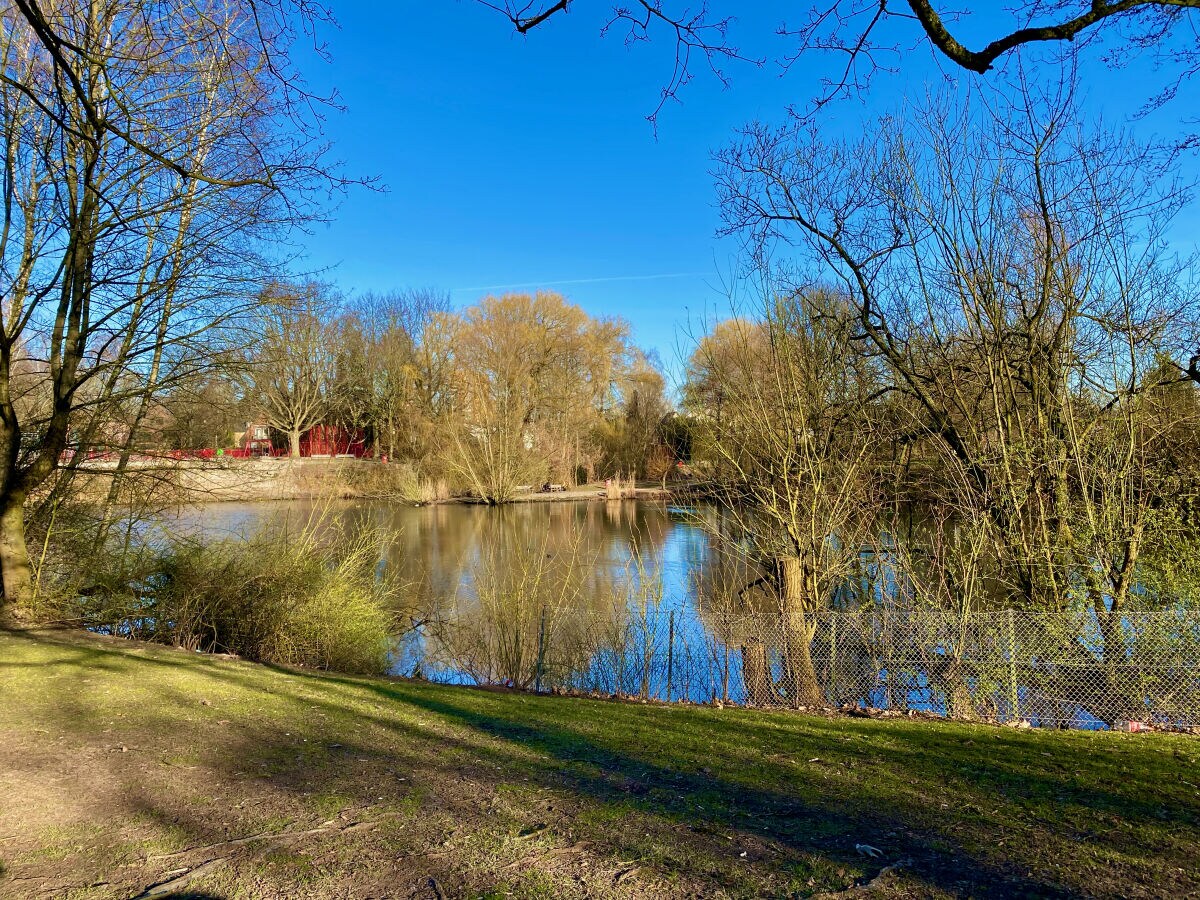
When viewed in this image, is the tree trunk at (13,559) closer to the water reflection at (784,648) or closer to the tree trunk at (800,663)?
the water reflection at (784,648)

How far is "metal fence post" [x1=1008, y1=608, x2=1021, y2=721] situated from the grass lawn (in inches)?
54.4

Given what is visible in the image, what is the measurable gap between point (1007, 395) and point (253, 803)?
9.83m

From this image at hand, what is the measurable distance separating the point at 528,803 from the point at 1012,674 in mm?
6381

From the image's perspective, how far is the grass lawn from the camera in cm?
300

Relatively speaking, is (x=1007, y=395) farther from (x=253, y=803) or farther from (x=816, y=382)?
(x=253, y=803)

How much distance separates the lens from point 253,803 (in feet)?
12.2

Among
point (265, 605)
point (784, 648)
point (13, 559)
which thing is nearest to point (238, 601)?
point (265, 605)

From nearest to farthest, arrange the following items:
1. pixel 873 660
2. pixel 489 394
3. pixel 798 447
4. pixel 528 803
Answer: pixel 528 803, pixel 873 660, pixel 798 447, pixel 489 394

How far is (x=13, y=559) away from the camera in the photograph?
824cm

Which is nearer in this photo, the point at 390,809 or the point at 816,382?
the point at 390,809

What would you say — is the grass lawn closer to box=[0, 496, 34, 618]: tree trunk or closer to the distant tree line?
box=[0, 496, 34, 618]: tree trunk

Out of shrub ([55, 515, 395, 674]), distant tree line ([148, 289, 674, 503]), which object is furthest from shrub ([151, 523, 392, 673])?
distant tree line ([148, 289, 674, 503])

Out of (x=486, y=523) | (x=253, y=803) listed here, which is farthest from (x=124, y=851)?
(x=486, y=523)

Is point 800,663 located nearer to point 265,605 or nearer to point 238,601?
point 265,605
